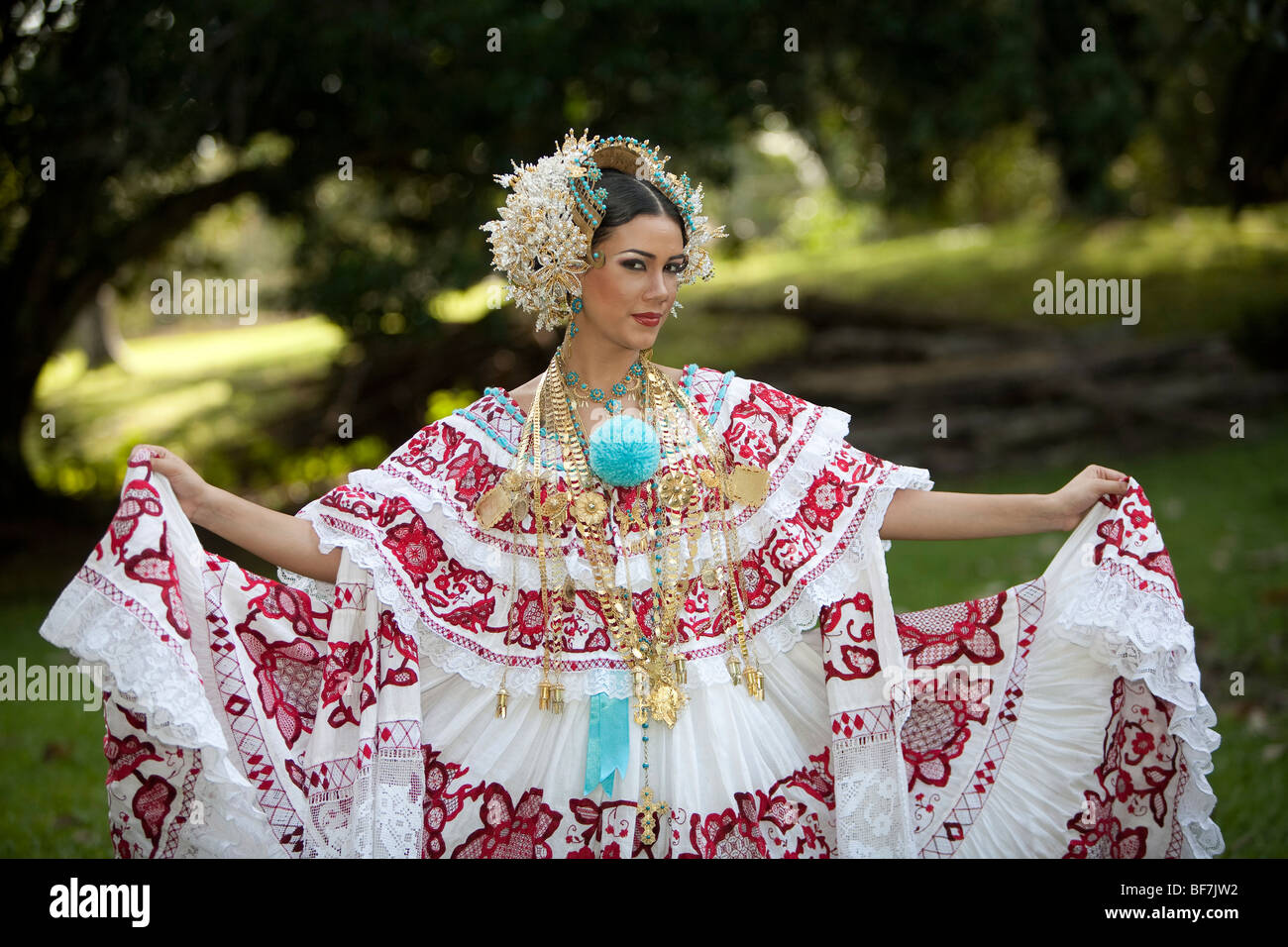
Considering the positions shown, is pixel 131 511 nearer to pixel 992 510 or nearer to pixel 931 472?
pixel 992 510

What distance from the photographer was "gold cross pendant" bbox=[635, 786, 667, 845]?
110 inches

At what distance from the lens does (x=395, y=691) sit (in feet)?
9.11

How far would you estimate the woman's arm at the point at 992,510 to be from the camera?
289 centimetres

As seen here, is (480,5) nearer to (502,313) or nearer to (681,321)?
(502,313)

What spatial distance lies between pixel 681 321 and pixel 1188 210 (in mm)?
5640

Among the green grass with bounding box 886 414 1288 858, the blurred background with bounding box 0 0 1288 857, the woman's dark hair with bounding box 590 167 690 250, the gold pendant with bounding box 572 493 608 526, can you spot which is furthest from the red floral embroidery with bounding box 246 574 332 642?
the green grass with bounding box 886 414 1288 858

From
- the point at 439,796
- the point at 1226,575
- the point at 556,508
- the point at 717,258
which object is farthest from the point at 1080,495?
the point at 717,258

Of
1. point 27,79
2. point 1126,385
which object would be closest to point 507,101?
point 27,79

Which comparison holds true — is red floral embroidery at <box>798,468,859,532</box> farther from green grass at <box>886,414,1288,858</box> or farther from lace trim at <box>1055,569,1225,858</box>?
green grass at <box>886,414,1288,858</box>

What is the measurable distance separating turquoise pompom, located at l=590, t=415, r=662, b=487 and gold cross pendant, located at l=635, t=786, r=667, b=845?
0.70 m

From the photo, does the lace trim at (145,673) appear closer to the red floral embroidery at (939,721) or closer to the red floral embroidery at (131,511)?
the red floral embroidery at (131,511)

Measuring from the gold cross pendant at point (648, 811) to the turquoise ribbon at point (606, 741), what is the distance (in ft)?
0.24

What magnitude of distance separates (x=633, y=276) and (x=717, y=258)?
8.54m

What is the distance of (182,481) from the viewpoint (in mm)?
2746
